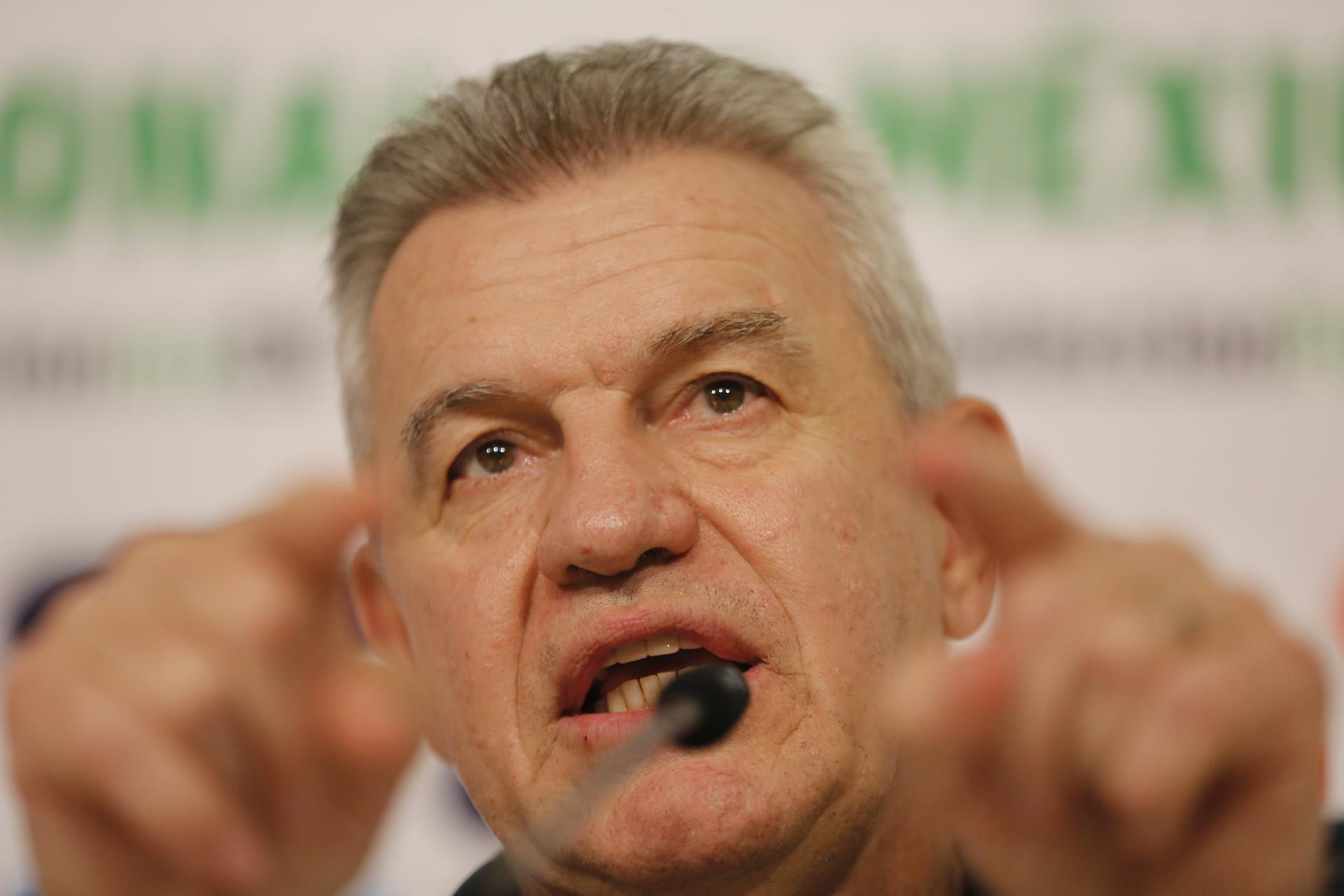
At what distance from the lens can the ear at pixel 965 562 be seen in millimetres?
1534

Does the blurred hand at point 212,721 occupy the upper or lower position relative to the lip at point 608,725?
upper

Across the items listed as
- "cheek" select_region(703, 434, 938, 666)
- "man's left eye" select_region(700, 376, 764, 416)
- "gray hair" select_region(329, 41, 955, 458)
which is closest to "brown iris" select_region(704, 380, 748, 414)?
"man's left eye" select_region(700, 376, 764, 416)

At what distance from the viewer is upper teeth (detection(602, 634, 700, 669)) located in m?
1.27

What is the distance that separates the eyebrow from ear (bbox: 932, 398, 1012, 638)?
0.82 ft

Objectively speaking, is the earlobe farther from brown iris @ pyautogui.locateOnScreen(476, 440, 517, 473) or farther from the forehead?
brown iris @ pyautogui.locateOnScreen(476, 440, 517, 473)

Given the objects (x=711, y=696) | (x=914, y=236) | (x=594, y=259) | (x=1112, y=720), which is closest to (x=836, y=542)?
(x=711, y=696)

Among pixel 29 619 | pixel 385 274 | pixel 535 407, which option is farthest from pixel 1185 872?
pixel 29 619

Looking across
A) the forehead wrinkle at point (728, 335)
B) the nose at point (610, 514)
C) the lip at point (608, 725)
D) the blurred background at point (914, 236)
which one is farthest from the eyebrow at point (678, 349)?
the blurred background at point (914, 236)

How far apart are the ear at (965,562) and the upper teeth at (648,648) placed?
0.42 meters

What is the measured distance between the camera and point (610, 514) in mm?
1210

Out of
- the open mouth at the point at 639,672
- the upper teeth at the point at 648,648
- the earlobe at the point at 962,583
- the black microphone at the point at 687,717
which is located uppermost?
the black microphone at the point at 687,717

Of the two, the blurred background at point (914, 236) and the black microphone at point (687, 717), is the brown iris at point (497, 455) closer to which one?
the black microphone at point (687, 717)

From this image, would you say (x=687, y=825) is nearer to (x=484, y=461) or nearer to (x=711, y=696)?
(x=711, y=696)

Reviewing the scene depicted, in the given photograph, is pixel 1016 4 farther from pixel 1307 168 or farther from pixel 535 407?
pixel 535 407
